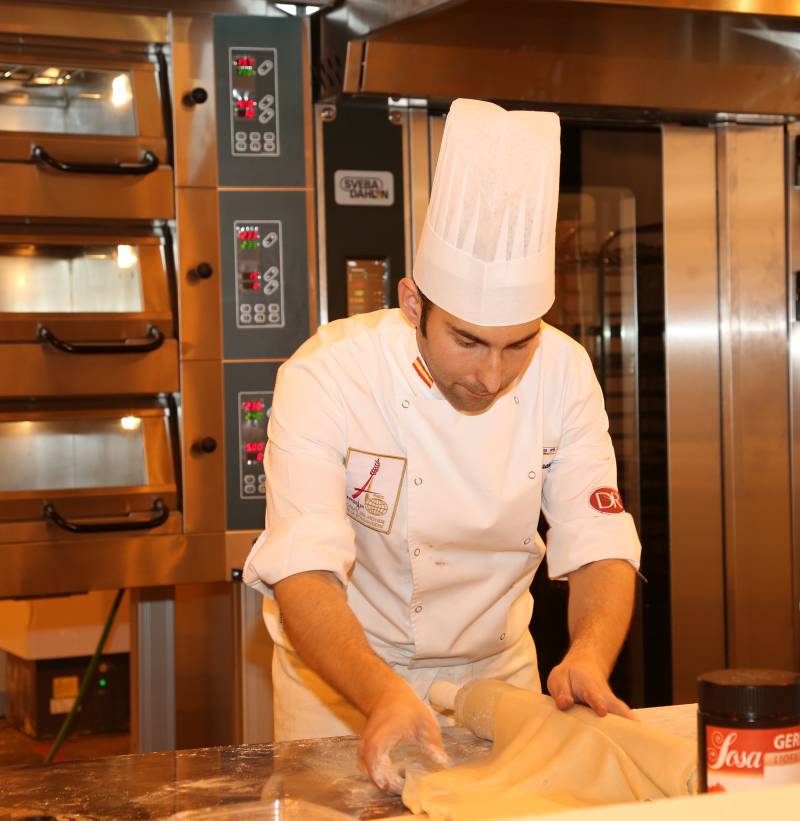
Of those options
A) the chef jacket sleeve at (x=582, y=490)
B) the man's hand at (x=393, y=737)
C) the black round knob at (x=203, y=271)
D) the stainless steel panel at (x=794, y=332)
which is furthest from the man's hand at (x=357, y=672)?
the stainless steel panel at (x=794, y=332)

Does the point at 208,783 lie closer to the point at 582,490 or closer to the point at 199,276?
the point at 582,490

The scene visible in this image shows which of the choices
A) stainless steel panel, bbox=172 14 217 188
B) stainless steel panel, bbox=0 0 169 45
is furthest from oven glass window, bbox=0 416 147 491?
stainless steel panel, bbox=0 0 169 45

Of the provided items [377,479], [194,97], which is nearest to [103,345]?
[194,97]

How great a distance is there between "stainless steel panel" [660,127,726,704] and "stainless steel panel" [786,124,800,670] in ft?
0.62

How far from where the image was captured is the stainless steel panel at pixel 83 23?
7.87 ft

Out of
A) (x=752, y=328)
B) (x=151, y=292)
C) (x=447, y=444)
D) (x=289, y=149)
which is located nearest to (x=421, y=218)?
(x=289, y=149)

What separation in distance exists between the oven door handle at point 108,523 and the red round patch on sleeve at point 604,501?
1.10 meters

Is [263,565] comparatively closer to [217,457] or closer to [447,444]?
[447,444]

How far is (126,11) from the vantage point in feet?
8.13

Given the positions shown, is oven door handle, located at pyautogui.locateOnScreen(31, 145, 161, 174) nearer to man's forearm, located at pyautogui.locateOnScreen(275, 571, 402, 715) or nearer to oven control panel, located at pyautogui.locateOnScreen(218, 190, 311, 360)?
oven control panel, located at pyautogui.locateOnScreen(218, 190, 311, 360)

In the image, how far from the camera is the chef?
1487mm

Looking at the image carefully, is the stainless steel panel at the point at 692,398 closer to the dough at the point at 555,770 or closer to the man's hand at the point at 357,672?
the man's hand at the point at 357,672

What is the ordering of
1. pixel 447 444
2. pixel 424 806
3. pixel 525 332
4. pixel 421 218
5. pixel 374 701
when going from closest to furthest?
pixel 424 806
pixel 374 701
pixel 525 332
pixel 447 444
pixel 421 218

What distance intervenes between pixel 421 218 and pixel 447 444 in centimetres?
107
